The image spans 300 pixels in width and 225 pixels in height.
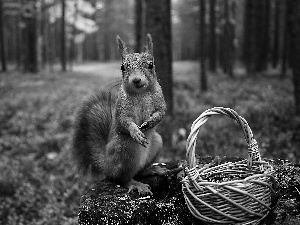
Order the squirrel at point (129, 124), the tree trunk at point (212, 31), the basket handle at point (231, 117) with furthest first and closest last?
the tree trunk at point (212, 31) → the squirrel at point (129, 124) → the basket handle at point (231, 117)

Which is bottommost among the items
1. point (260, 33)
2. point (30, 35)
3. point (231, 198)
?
point (231, 198)

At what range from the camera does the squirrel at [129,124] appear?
8.89 ft

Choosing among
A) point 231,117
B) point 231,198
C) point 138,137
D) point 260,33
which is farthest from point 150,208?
point 260,33

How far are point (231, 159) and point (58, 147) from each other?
17.5 feet

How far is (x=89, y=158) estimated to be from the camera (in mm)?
3283

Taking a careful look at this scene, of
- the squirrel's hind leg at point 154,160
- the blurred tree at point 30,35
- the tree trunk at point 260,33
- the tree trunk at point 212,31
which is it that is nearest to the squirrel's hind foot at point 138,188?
the squirrel's hind leg at point 154,160

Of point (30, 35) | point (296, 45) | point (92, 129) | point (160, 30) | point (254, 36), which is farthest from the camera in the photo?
point (30, 35)

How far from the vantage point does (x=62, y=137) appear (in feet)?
26.7

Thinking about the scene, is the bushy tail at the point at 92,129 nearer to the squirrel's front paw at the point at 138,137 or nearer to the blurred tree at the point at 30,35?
the squirrel's front paw at the point at 138,137

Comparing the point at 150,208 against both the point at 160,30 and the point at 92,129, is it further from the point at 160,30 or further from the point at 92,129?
the point at 160,30

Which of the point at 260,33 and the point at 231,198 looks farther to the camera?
the point at 260,33

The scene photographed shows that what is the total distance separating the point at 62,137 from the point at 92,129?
5.23m

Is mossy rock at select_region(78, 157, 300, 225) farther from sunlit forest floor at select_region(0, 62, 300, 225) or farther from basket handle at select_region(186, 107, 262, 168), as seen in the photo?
sunlit forest floor at select_region(0, 62, 300, 225)

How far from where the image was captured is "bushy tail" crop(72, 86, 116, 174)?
318cm
